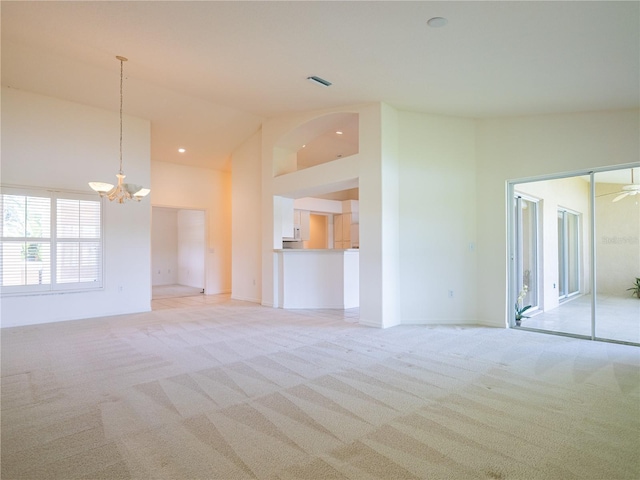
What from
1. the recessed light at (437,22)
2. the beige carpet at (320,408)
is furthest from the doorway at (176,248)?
the recessed light at (437,22)

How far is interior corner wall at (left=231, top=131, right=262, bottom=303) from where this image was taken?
307 inches

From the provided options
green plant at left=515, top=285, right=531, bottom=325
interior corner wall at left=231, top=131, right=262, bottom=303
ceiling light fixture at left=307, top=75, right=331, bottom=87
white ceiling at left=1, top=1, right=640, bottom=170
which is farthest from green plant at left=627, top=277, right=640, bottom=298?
interior corner wall at left=231, top=131, right=262, bottom=303

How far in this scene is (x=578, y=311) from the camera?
5.10 m

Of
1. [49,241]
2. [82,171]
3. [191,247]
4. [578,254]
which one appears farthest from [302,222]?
[578,254]

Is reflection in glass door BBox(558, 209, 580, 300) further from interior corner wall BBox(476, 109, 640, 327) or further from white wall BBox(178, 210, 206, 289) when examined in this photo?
white wall BBox(178, 210, 206, 289)

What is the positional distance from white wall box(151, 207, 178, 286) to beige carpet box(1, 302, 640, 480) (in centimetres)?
734

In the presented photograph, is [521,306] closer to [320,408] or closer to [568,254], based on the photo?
[568,254]

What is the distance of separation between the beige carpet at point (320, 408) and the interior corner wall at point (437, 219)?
0.96 meters

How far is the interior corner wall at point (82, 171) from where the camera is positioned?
5.44 m

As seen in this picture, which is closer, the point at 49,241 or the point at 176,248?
the point at 49,241

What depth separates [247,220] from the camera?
8.08 m

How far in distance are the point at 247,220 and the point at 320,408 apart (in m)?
6.00

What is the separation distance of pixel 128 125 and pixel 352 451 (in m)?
6.79

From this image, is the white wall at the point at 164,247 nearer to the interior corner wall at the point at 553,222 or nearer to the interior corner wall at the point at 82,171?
the interior corner wall at the point at 82,171
